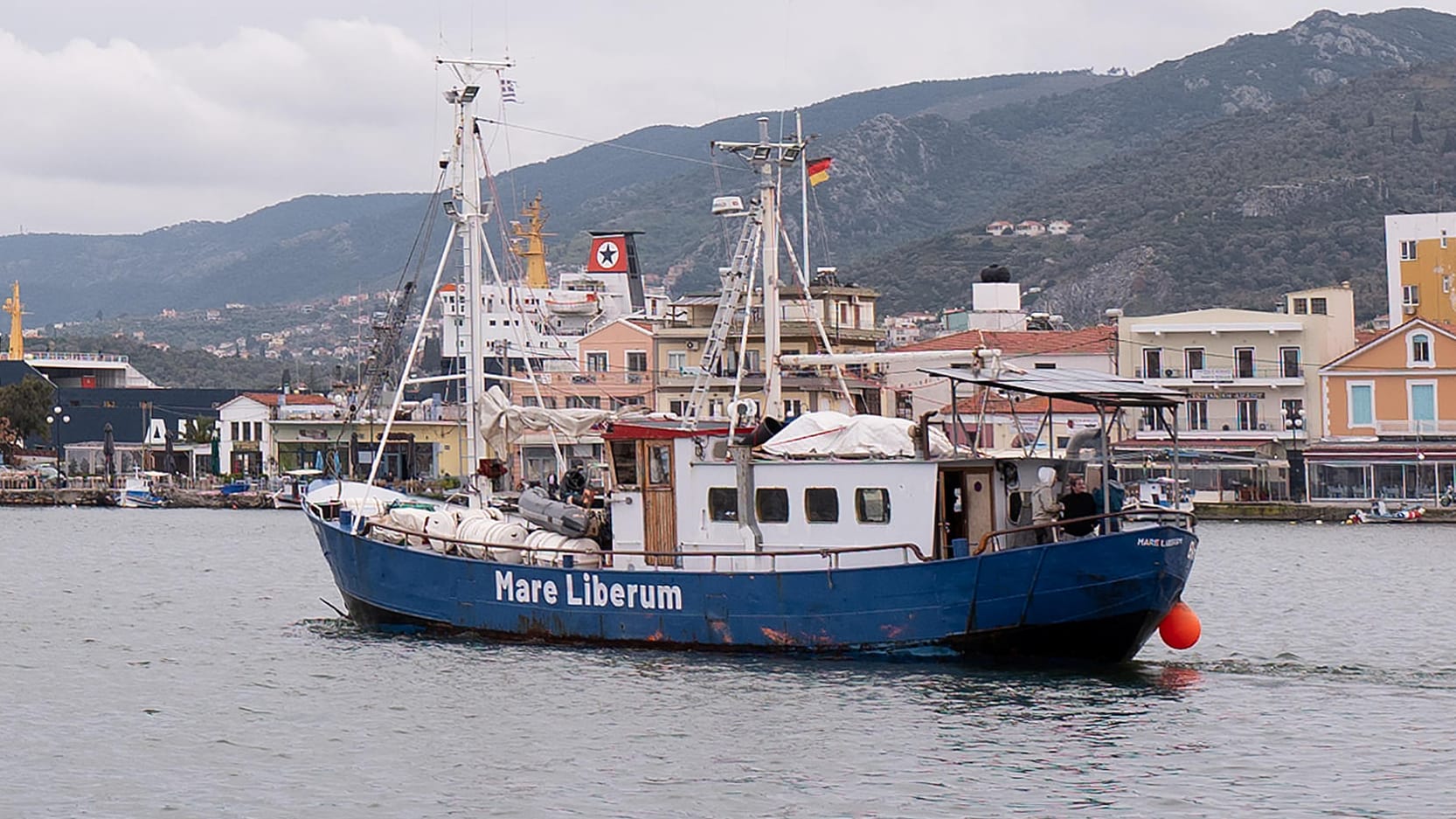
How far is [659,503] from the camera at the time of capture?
32.3m

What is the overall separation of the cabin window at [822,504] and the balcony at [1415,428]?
5672 centimetres

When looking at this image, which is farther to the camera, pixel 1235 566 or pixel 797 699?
pixel 1235 566

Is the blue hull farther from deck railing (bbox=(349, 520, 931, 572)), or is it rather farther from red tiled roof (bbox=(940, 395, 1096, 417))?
red tiled roof (bbox=(940, 395, 1096, 417))

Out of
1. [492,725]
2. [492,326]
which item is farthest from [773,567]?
[492,326]

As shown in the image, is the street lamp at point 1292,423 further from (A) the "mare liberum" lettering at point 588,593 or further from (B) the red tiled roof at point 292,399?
(A) the "mare liberum" lettering at point 588,593

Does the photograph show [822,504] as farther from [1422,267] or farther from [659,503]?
[1422,267]

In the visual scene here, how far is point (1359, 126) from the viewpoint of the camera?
190500 mm

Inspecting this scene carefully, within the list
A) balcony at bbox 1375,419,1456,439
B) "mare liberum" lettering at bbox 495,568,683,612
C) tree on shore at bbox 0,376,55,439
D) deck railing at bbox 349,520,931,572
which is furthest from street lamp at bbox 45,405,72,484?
"mare liberum" lettering at bbox 495,568,683,612

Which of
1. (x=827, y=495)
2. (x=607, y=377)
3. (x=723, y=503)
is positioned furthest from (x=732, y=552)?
(x=607, y=377)

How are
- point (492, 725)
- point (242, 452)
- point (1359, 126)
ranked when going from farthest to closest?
point (1359, 126) → point (242, 452) → point (492, 725)

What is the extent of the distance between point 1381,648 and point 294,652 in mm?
18682

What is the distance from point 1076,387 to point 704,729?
765cm

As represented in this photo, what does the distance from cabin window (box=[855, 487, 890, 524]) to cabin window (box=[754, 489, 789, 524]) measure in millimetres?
1170

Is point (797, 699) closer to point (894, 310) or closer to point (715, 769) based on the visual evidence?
point (715, 769)
